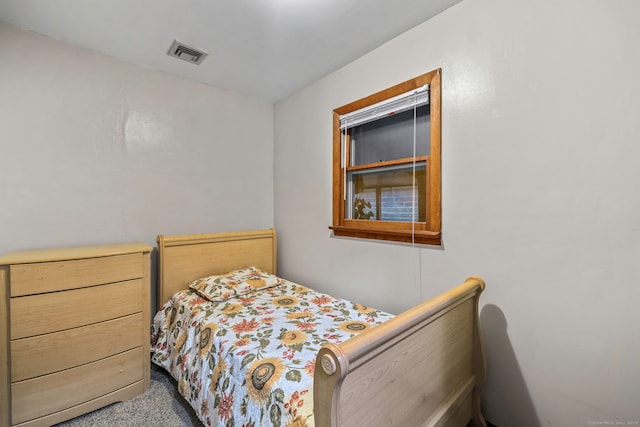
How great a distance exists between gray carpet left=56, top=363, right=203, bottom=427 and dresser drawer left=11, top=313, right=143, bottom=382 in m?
0.32

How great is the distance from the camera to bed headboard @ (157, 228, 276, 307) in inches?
84.4

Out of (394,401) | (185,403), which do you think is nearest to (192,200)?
(185,403)

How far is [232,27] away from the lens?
1718 millimetres

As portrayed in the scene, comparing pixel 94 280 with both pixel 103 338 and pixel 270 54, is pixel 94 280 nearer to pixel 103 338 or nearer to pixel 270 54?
pixel 103 338

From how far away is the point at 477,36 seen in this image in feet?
4.79

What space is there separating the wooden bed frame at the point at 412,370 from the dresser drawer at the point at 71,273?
162cm

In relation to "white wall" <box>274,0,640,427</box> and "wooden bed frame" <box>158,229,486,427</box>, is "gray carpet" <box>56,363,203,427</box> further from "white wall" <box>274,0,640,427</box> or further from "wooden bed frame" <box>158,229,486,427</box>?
"white wall" <box>274,0,640,427</box>

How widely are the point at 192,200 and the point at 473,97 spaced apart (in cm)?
223

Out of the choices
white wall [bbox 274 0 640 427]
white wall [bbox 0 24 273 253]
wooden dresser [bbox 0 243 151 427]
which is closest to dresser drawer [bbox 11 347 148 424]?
wooden dresser [bbox 0 243 151 427]

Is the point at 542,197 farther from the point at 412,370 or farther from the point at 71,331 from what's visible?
the point at 71,331

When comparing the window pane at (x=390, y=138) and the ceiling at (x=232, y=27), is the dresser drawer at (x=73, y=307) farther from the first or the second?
the window pane at (x=390, y=138)

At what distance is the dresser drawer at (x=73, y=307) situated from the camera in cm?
146

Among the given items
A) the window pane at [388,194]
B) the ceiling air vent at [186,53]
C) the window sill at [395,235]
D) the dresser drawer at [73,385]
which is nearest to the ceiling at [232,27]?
the ceiling air vent at [186,53]

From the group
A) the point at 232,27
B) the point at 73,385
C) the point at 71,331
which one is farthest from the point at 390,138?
the point at 73,385
